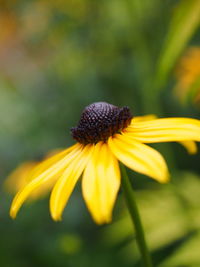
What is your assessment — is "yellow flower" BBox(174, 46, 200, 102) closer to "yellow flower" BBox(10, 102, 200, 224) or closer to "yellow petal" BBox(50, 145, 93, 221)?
"yellow flower" BBox(10, 102, 200, 224)

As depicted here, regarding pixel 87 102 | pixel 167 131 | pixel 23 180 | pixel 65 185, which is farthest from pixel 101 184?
pixel 87 102

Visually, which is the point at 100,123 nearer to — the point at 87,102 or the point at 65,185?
the point at 65,185

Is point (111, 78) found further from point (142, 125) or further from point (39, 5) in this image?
point (142, 125)

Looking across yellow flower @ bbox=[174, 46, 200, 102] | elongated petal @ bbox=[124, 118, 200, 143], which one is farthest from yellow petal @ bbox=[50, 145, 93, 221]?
yellow flower @ bbox=[174, 46, 200, 102]

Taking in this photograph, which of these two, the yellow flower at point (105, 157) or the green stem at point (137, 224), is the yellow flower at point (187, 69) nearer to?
the yellow flower at point (105, 157)

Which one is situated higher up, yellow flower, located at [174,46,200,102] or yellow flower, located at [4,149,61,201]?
yellow flower, located at [174,46,200,102]

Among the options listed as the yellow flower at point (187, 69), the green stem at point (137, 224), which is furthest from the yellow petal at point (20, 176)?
the green stem at point (137, 224)
